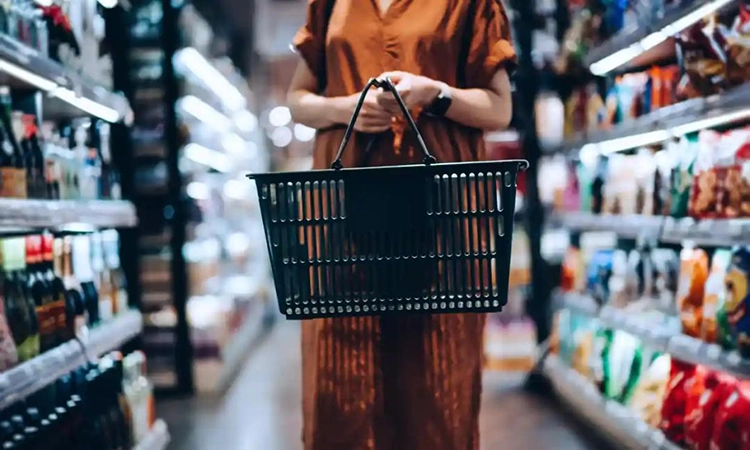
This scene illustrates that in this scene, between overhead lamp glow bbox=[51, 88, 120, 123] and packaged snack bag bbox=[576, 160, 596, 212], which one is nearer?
overhead lamp glow bbox=[51, 88, 120, 123]

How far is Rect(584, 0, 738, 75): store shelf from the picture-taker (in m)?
2.71

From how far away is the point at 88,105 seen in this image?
3096 millimetres

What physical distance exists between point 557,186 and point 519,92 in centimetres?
55

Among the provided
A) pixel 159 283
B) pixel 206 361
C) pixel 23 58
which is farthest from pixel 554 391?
pixel 23 58

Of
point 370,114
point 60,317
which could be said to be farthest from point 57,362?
point 370,114

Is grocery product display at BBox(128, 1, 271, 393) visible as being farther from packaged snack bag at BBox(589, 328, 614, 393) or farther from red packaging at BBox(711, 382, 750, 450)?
red packaging at BBox(711, 382, 750, 450)

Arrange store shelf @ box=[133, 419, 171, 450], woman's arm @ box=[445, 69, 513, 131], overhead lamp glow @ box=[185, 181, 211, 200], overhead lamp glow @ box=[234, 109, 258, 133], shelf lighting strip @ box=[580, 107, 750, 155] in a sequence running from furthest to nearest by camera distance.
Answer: overhead lamp glow @ box=[234, 109, 258, 133], overhead lamp glow @ box=[185, 181, 211, 200], store shelf @ box=[133, 419, 171, 450], shelf lighting strip @ box=[580, 107, 750, 155], woman's arm @ box=[445, 69, 513, 131]

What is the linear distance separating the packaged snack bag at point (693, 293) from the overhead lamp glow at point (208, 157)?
10.9 feet

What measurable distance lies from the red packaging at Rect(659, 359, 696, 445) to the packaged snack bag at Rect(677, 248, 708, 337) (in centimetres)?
14

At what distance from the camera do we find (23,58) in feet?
7.22

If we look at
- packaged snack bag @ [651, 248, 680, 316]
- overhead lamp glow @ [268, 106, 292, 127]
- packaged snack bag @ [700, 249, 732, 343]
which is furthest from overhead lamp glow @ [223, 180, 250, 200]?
overhead lamp glow @ [268, 106, 292, 127]

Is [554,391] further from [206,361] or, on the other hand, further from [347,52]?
[347,52]

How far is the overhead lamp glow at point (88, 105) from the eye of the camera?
2.74 metres

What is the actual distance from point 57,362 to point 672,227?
1.96 m
